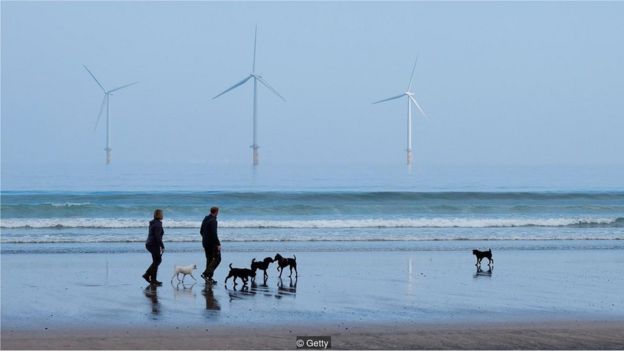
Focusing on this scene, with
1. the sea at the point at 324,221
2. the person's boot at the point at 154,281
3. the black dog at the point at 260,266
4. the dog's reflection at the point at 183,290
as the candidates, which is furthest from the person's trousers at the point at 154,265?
the sea at the point at 324,221

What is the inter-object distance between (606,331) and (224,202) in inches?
1455

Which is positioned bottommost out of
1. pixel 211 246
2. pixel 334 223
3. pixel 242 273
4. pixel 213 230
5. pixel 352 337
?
pixel 352 337

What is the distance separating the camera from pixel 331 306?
15219 mm

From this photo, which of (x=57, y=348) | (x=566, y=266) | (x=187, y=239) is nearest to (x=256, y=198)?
(x=187, y=239)

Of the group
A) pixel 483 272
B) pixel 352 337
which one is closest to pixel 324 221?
pixel 483 272

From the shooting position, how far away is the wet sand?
40.6ft

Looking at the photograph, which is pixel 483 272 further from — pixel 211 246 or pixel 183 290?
pixel 183 290

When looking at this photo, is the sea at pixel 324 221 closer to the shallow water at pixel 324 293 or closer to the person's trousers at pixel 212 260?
the shallow water at pixel 324 293

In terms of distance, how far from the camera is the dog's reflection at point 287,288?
16.7m

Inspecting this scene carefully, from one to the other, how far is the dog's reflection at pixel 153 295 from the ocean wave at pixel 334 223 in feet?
58.1

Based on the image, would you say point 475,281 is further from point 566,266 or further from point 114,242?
point 114,242

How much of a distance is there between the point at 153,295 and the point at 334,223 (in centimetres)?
2123

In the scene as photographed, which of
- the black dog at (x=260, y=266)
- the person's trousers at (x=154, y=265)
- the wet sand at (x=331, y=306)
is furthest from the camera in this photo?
the black dog at (x=260, y=266)

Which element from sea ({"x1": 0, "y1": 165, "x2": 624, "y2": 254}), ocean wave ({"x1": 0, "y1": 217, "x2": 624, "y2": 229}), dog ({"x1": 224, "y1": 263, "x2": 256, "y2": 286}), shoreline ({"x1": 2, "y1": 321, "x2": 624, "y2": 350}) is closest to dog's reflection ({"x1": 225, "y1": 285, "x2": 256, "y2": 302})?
dog ({"x1": 224, "y1": 263, "x2": 256, "y2": 286})
